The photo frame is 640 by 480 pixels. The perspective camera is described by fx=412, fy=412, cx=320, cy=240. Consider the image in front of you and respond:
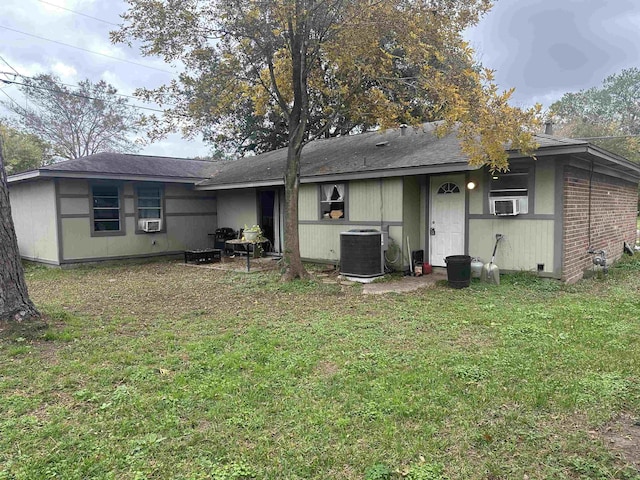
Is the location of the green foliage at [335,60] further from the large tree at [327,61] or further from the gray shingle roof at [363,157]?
the gray shingle roof at [363,157]

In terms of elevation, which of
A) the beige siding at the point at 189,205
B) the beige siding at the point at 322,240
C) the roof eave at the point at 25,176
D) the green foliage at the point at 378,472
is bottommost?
the green foliage at the point at 378,472

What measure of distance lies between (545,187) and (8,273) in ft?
26.0

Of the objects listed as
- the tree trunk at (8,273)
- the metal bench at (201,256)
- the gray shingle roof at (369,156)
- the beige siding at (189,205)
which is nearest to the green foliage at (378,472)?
the tree trunk at (8,273)

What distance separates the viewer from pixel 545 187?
717 centimetres

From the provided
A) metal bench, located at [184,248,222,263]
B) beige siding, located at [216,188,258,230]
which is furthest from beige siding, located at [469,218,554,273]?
metal bench, located at [184,248,222,263]

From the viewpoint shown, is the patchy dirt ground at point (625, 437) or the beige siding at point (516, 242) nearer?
the patchy dirt ground at point (625, 437)

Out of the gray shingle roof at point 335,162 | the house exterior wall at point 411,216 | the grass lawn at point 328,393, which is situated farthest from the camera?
the house exterior wall at point 411,216

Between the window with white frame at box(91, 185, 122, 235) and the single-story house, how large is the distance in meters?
0.03

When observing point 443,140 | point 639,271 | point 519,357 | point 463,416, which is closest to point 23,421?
point 463,416

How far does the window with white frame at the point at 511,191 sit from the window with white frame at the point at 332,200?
131 inches

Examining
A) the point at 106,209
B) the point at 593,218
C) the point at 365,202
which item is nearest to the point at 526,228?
the point at 593,218

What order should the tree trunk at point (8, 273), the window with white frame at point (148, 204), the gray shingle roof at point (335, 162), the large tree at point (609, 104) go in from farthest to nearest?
the large tree at point (609, 104) → the window with white frame at point (148, 204) → the gray shingle roof at point (335, 162) → the tree trunk at point (8, 273)

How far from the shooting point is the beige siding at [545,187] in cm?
709

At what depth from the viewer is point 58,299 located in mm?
6645
